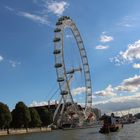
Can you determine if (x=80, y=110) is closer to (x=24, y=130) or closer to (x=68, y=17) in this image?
(x=24, y=130)

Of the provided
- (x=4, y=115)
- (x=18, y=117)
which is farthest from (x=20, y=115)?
(x=4, y=115)

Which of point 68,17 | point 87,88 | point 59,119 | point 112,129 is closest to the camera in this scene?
point 112,129

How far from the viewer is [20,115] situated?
470 ft

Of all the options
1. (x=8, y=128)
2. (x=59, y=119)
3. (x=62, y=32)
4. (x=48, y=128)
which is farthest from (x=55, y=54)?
(x=59, y=119)

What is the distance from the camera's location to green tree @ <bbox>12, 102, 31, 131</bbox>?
5645 inches

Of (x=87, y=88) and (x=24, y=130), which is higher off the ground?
(x=87, y=88)

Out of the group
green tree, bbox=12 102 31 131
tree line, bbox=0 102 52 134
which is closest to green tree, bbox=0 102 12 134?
tree line, bbox=0 102 52 134

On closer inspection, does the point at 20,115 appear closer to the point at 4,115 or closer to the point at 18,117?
the point at 18,117

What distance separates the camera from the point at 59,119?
194 metres

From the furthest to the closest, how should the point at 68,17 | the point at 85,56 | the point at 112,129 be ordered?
the point at 85,56 < the point at 68,17 < the point at 112,129

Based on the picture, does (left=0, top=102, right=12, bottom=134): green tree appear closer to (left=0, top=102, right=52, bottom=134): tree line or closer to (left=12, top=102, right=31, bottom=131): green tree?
(left=0, top=102, right=52, bottom=134): tree line

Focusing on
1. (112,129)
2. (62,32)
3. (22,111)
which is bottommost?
(112,129)

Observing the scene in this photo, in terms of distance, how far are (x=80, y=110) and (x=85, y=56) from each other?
4915 cm

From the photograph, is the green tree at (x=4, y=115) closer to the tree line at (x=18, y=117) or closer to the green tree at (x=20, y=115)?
the tree line at (x=18, y=117)
